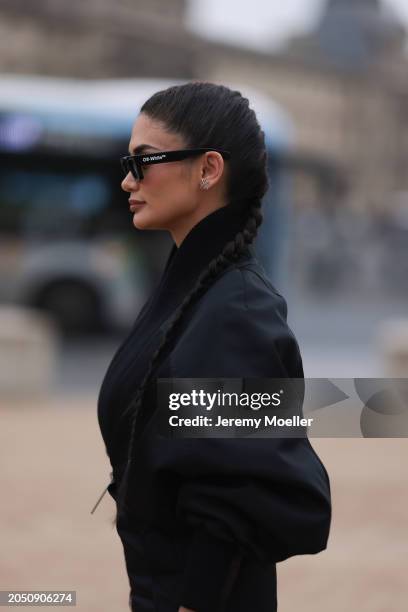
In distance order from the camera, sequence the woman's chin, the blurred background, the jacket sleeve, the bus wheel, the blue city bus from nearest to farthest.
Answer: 1. the jacket sleeve
2. the woman's chin
3. the blurred background
4. the blue city bus
5. the bus wheel

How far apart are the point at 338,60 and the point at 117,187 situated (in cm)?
9204

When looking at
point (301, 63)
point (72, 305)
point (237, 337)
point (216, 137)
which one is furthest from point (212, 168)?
point (301, 63)

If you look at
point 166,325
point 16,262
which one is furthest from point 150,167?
point 16,262

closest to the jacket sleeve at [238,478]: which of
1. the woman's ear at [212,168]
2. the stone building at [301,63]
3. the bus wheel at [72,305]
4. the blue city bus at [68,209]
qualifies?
the woman's ear at [212,168]

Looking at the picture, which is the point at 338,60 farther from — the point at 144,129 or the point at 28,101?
the point at 144,129

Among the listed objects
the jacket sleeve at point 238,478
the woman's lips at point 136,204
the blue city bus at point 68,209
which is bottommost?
the jacket sleeve at point 238,478

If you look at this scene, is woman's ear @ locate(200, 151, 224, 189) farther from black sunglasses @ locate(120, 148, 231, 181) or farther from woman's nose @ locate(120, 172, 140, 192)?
woman's nose @ locate(120, 172, 140, 192)

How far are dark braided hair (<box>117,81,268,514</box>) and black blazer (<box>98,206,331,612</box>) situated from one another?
3 cm

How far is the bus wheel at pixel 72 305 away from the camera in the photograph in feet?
51.2

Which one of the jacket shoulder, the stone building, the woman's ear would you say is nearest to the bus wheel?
the stone building

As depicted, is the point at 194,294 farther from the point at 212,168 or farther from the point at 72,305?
the point at 72,305

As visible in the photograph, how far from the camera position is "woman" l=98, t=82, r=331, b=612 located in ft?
6.45

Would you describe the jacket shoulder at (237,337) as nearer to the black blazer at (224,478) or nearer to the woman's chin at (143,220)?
the black blazer at (224,478)

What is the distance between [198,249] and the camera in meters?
2.20
